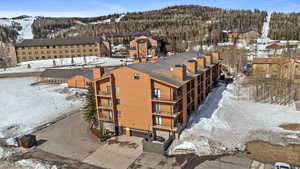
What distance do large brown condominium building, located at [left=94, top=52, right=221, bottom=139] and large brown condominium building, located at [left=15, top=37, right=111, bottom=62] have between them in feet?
214

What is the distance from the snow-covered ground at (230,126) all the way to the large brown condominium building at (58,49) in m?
63.7

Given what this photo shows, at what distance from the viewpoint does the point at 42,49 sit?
86375 mm

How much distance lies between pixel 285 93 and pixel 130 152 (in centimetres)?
2607

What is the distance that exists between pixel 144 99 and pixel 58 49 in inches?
2968

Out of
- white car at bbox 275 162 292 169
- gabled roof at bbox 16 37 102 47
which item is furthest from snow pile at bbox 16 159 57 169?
gabled roof at bbox 16 37 102 47

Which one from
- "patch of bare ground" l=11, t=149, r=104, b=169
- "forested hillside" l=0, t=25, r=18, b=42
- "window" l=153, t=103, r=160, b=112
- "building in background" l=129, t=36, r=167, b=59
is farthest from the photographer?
"forested hillside" l=0, t=25, r=18, b=42

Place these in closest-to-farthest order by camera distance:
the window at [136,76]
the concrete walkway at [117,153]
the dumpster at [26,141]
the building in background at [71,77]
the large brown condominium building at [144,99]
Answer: the concrete walkway at [117,153] < the large brown condominium building at [144,99] < the window at [136,76] < the dumpster at [26,141] < the building in background at [71,77]

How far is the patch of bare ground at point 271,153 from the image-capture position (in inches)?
741

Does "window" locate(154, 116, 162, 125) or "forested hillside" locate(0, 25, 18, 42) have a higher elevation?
"forested hillside" locate(0, 25, 18, 42)

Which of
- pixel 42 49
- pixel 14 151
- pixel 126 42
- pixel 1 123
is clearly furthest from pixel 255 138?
pixel 126 42

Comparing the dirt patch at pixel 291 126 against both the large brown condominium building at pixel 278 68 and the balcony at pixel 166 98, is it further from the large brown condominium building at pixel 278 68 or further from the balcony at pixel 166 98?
the large brown condominium building at pixel 278 68

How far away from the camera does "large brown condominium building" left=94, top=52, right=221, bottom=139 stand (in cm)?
2194

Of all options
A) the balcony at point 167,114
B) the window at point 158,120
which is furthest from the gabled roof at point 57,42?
the balcony at point 167,114

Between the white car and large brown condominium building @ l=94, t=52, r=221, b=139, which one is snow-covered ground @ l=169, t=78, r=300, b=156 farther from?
the white car
